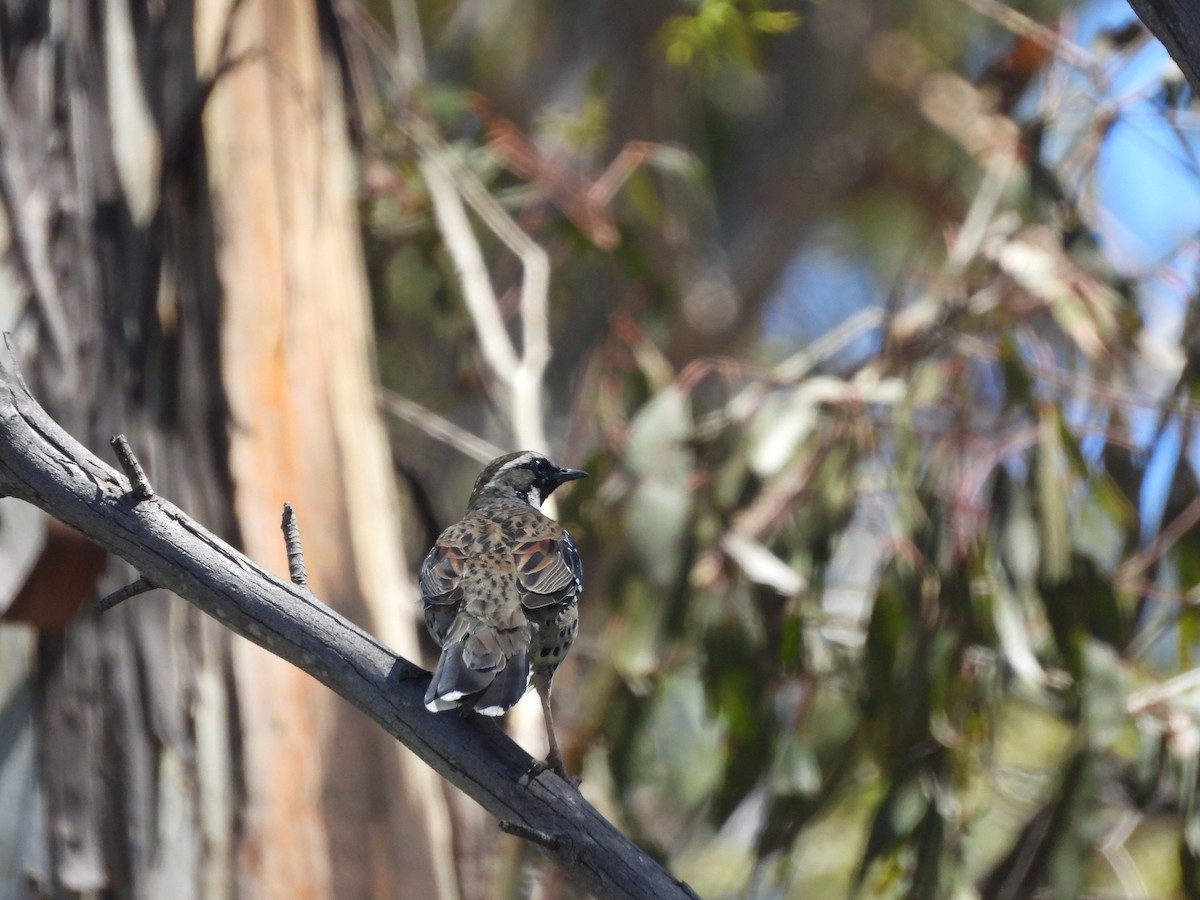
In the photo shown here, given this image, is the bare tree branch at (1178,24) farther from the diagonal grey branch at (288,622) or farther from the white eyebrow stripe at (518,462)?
the white eyebrow stripe at (518,462)

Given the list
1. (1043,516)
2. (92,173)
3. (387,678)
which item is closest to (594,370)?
(1043,516)

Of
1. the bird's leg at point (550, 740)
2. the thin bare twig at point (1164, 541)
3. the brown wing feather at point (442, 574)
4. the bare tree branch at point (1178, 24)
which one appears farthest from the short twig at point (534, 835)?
the thin bare twig at point (1164, 541)

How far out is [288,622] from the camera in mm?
2273

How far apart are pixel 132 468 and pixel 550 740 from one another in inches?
39.1

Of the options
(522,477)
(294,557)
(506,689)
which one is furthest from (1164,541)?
(294,557)

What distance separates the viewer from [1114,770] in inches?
199

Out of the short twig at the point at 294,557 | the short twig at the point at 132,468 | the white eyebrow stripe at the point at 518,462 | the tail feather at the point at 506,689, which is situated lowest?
the white eyebrow stripe at the point at 518,462

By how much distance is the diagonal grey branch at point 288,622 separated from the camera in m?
2.23

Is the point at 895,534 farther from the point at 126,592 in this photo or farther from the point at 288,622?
the point at 126,592

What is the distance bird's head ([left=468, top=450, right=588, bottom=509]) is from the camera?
3.94 meters

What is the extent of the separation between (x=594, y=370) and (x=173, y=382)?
7.15 feet

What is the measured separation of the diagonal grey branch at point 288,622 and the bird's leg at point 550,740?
13cm

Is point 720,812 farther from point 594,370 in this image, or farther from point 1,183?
point 1,183

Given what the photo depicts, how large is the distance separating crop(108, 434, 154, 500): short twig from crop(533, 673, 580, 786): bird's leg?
834 mm
